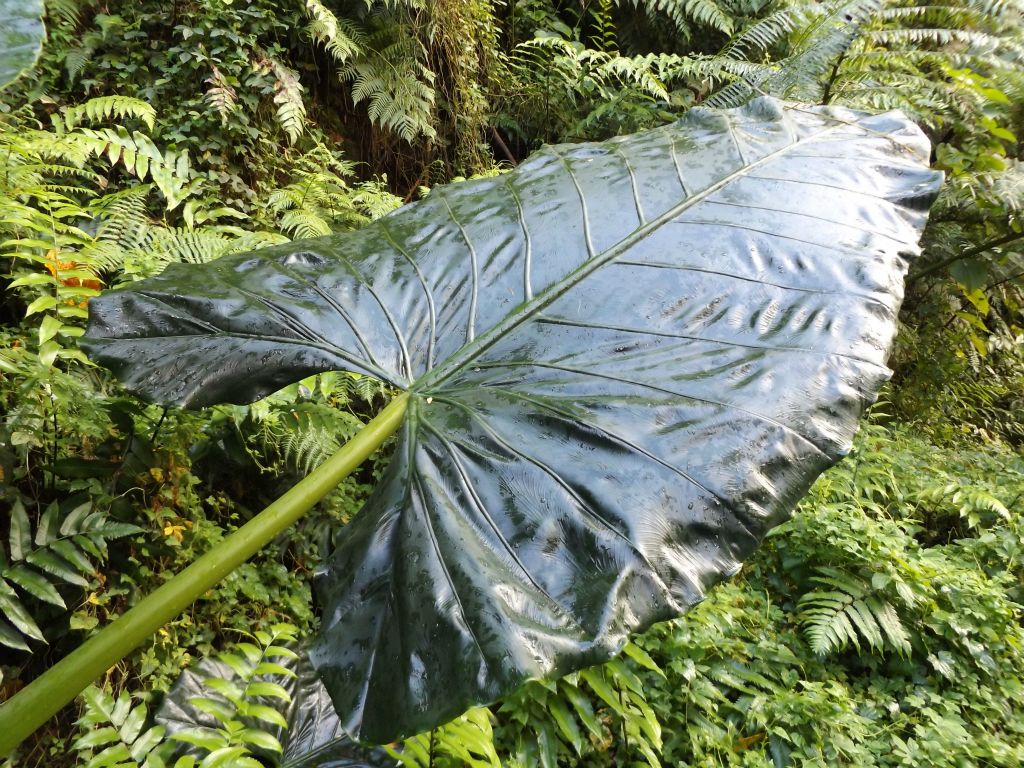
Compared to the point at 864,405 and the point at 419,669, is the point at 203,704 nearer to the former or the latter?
the point at 419,669

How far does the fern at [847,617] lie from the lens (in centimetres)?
232

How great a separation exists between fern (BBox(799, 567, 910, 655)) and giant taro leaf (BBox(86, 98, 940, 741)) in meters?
1.82

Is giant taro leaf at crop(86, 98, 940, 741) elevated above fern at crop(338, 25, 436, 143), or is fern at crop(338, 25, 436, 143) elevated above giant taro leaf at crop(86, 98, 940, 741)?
fern at crop(338, 25, 436, 143)

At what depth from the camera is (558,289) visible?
1.11 metres

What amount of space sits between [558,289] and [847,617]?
214 cm

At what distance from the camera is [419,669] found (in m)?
0.69

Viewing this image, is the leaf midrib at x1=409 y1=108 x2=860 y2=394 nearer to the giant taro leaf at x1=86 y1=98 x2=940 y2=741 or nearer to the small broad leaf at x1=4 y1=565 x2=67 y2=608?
the giant taro leaf at x1=86 y1=98 x2=940 y2=741

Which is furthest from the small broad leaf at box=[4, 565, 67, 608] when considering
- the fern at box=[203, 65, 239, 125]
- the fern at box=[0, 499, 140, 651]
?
the fern at box=[203, 65, 239, 125]

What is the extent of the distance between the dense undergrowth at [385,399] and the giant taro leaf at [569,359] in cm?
78

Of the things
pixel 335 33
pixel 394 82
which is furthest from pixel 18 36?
pixel 394 82

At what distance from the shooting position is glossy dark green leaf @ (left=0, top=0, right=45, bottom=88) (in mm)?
643

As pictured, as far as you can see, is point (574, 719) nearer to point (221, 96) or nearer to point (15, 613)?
point (15, 613)

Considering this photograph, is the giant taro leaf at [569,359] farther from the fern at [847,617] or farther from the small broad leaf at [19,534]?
the fern at [847,617]

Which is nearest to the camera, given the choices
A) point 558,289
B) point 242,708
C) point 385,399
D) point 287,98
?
point 558,289
